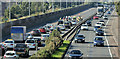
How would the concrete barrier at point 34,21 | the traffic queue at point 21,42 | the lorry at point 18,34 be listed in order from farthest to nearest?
the concrete barrier at point 34,21
the lorry at point 18,34
the traffic queue at point 21,42

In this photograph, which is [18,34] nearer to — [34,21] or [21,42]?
[21,42]

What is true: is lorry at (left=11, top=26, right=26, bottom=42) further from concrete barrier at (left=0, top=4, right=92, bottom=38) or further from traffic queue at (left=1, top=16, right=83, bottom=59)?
concrete barrier at (left=0, top=4, right=92, bottom=38)

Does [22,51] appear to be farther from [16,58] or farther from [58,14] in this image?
[58,14]

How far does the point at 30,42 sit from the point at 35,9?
334 feet

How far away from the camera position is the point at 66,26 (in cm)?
8288

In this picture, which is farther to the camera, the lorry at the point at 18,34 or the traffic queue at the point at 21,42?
the lorry at the point at 18,34

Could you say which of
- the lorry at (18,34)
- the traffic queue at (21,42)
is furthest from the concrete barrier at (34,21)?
the lorry at (18,34)

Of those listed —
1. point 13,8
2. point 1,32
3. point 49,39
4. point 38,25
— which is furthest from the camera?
point 13,8

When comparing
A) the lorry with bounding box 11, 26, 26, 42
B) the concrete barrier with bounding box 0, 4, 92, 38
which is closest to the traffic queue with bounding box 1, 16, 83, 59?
the lorry with bounding box 11, 26, 26, 42

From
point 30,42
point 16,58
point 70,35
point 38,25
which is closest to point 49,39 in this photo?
point 30,42

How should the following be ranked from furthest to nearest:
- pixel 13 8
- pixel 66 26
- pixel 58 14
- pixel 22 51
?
pixel 13 8 < pixel 58 14 < pixel 66 26 < pixel 22 51

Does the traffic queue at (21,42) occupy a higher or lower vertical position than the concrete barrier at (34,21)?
lower

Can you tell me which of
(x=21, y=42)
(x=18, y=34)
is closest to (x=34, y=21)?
(x=18, y=34)

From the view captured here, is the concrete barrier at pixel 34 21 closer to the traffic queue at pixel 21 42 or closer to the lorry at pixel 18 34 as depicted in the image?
the traffic queue at pixel 21 42
